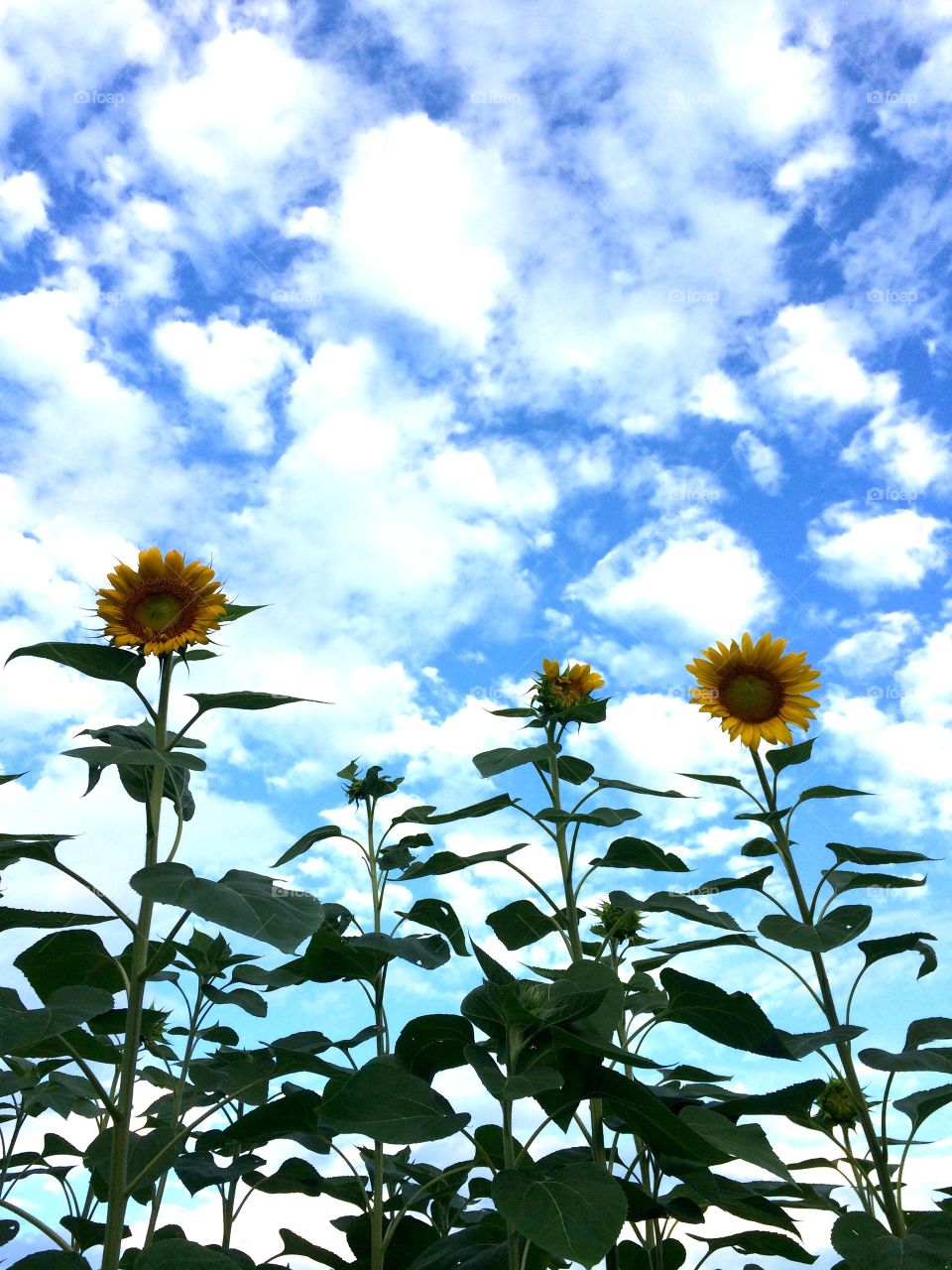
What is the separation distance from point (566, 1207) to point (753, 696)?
2.22 metres

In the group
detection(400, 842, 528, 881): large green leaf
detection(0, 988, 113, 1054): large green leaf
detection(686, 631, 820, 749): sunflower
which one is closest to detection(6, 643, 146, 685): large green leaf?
detection(0, 988, 113, 1054): large green leaf

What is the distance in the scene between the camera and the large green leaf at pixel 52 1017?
1835mm

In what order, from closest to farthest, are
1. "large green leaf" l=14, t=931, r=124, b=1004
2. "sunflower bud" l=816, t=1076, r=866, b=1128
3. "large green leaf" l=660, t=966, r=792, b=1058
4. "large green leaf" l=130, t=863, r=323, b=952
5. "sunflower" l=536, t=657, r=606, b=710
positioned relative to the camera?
1. "large green leaf" l=130, t=863, r=323, b=952
2. "large green leaf" l=14, t=931, r=124, b=1004
3. "large green leaf" l=660, t=966, r=792, b=1058
4. "sunflower bud" l=816, t=1076, r=866, b=1128
5. "sunflower" l=536, t=657, r=606, b=710

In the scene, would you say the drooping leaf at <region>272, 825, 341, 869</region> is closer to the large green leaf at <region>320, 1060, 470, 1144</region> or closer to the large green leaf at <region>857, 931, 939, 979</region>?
the large green leaf at <region>320, 1060, 470, 1144</region>

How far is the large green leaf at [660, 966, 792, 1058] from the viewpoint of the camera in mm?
2449

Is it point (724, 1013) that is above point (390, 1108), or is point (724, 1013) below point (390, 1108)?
above

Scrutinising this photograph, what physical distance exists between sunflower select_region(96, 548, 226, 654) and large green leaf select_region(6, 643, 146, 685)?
18cm

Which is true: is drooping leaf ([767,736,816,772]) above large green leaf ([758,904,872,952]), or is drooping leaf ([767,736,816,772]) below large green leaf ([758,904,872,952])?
above

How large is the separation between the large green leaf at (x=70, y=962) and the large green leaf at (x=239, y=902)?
15.8 inches

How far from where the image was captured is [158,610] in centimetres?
270

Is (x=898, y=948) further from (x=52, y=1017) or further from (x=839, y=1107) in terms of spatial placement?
(x=52, y=1017)

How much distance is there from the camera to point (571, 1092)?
83.3 inches

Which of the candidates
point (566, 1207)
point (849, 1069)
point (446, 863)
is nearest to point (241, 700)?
point (446, 863)

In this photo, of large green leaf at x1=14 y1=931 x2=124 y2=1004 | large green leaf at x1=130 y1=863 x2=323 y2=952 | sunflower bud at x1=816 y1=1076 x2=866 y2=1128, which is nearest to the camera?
large green leaf at x1=130 y1=863 x2=323 y2=952
